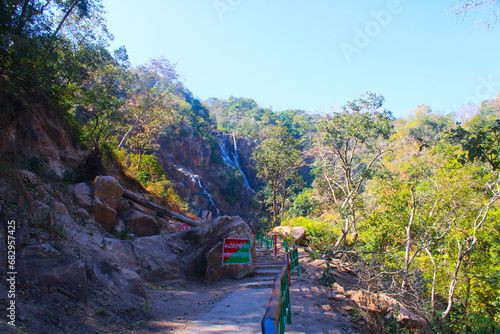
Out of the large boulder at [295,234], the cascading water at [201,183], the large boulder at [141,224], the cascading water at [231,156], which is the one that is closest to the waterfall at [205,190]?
the cascading water at [201,183]

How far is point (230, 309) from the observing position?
5.23 m

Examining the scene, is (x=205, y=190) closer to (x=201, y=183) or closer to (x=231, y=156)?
(x=201, y=183)

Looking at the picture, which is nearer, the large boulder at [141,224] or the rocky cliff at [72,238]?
the rocky cliff at [72,238]

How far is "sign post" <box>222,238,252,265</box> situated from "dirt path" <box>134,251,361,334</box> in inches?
27.9

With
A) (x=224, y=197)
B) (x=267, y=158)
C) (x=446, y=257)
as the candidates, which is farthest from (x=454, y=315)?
(x=224, y=197)

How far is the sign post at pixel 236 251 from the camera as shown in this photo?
8.49 metres

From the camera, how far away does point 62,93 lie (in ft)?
34.0

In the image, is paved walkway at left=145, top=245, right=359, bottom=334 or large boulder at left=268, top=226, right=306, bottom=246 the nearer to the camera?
paved walkway at left=145, top=245, right=359, bottom=334

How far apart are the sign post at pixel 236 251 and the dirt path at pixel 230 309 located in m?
0.71

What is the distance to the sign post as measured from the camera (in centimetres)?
849

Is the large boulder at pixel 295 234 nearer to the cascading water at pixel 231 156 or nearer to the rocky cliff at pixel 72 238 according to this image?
the rocky cliff at pixel 72 238

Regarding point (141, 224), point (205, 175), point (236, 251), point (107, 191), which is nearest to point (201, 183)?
point (205, 175)

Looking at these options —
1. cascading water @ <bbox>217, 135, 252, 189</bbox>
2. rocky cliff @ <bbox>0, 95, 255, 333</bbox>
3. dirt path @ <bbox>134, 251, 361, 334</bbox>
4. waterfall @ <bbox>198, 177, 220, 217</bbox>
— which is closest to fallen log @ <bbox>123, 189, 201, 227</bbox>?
rocky cliff @ <bbox>0, 95, 255, 333</bbox>

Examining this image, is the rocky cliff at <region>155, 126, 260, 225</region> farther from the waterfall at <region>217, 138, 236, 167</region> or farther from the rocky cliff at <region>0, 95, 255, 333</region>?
the rocky cliff at <region>0, 95, 255, 333</region>
